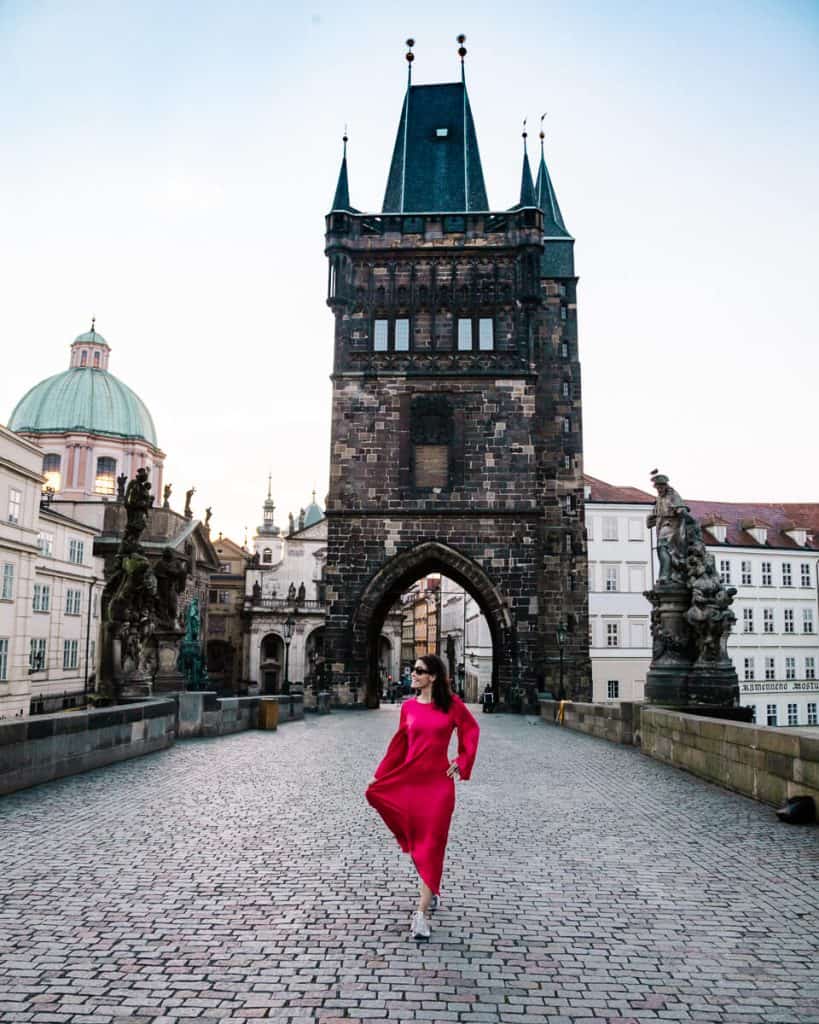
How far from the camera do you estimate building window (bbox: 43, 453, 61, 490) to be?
57.0 metres

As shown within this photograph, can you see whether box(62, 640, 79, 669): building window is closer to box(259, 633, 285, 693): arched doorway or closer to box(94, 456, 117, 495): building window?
box(94, 456, 117, 495): building window

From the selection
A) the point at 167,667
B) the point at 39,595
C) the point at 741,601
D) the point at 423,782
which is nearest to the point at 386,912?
the point at 423,782

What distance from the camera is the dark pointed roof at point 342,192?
33094mm

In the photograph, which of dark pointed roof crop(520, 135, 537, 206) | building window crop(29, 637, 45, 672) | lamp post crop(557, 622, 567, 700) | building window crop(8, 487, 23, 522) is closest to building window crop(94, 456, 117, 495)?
building window crop(29, 637, 45, 672)

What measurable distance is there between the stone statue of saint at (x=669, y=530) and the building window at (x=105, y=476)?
49155 millimetres

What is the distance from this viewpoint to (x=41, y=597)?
3784cm

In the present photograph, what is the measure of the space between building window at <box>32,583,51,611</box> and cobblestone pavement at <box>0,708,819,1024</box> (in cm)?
3032

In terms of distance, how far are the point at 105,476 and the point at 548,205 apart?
33.9 m

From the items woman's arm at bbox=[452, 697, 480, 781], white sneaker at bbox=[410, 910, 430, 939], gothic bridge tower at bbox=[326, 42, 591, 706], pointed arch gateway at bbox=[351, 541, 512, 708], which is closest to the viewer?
white sneaker at bbox=[410, 910, 430, 939]

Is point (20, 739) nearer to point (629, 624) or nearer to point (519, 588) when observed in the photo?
point (519, 588)

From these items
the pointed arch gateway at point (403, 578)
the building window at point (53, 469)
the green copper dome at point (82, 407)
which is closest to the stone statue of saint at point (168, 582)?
the pointed arch gateway at point (403, 578)

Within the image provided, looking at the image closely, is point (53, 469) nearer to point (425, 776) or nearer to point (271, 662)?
point (271, 662)

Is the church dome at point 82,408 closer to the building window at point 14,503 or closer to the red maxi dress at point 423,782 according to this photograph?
the building window at point 14,503

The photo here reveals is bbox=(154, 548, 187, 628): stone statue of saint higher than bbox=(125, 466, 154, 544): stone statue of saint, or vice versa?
bbox=(125, 466, 154, 544): stone statue of saint
